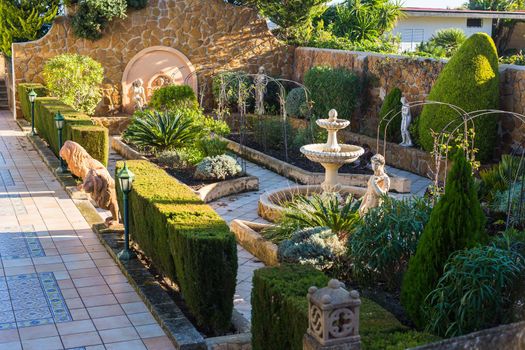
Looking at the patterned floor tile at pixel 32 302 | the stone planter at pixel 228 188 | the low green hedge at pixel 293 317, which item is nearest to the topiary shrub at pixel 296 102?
the stone planter at pixel 228 188

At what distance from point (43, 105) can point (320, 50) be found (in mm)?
8245

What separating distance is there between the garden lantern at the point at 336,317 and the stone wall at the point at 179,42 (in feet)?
58.6

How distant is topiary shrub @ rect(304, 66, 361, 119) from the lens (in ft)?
62.1

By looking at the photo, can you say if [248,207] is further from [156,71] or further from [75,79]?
[156,71]

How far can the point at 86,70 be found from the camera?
2075cm

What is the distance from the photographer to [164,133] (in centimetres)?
1644

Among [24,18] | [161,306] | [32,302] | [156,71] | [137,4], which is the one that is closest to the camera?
[161,306]

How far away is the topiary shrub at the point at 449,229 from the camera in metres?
6.76

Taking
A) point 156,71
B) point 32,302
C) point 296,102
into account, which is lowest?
point 32,302

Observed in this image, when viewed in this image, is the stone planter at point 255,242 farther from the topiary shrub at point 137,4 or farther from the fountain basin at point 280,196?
the topiary shrub at point 137,4

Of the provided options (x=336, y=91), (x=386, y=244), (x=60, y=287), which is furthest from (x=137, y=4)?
(x=386, y=244)

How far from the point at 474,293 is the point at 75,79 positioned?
627 inches

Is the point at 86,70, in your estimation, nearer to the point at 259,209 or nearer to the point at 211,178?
the point at 211,178

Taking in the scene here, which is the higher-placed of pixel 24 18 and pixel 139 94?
pixel 24 18
